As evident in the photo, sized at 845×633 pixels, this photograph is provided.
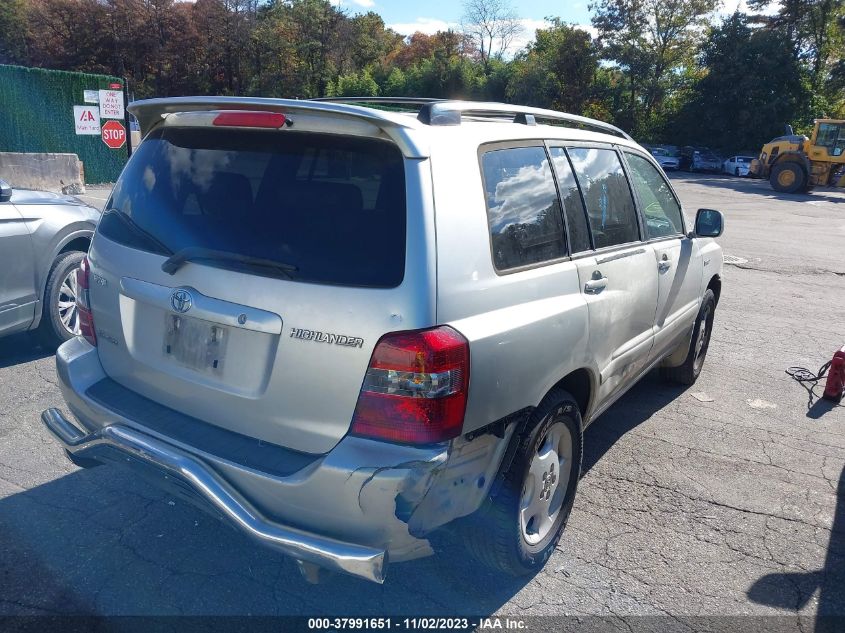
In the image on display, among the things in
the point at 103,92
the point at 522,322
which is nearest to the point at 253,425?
the point at 522,322

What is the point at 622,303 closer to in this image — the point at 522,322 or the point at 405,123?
the point at 522,322

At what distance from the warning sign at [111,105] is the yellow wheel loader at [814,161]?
981 inches

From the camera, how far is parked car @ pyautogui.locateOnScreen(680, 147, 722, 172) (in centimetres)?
4234

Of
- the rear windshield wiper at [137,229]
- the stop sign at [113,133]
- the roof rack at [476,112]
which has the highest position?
the stop sign at [113,133]

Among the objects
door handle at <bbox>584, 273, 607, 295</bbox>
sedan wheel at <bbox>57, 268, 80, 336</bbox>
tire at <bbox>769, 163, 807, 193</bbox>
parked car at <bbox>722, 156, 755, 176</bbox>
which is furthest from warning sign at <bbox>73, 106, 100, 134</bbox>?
parked car at <bbox>722, 156, 755, 176</bbox>

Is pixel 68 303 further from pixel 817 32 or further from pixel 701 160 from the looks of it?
pixel 817 32

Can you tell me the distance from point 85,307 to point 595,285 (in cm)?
231

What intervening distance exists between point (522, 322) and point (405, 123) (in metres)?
0.85

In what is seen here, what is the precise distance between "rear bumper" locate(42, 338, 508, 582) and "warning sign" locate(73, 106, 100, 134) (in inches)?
680

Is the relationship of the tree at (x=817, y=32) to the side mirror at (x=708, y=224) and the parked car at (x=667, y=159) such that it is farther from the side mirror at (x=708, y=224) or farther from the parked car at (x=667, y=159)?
the side mirror at (x=708, y=224)

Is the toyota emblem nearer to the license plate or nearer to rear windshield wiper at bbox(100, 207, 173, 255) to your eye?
the license plate

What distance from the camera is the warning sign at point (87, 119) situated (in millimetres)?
17438

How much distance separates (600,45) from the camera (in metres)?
49.0

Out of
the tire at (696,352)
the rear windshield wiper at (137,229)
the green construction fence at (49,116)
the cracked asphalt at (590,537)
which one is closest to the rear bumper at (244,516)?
the cracked asphalt at (590,537)
